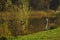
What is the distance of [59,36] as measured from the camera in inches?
808

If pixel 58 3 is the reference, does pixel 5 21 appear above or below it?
above

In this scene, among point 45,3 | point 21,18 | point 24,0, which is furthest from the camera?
point 45,3

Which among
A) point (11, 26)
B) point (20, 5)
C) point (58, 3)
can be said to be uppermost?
point (20, 5)

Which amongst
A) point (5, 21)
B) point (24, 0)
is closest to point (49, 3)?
point (24, 0)

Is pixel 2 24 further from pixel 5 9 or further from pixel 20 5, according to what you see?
pixel 20 5

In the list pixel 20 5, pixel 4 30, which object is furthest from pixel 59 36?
pixel 20 5

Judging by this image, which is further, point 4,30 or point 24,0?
point 24,0

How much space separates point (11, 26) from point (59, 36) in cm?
626

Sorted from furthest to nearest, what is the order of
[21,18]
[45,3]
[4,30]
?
[45,3]
[21,18]
[4,30]

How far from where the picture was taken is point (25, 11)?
26.9 metres

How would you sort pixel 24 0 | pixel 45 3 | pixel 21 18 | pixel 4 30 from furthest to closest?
pixel 45 3, pixel 24 0, pixel 21 18, pixel 4 30

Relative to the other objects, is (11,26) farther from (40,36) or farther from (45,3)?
(45,3)

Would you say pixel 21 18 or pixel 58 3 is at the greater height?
pixel 21 18

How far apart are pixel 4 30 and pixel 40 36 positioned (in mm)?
4766
